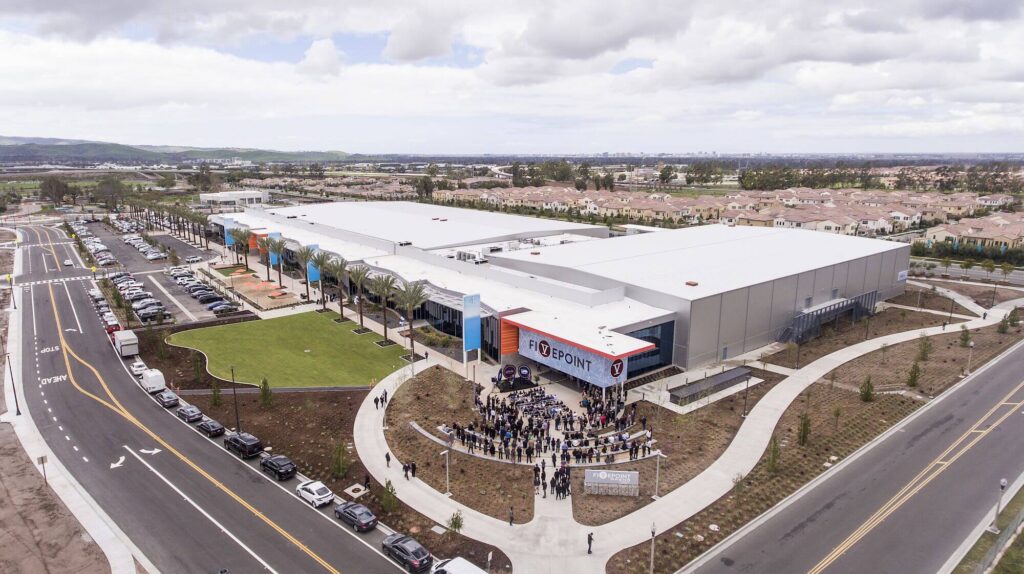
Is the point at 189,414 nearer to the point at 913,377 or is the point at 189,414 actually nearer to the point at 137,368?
the point at 137,368

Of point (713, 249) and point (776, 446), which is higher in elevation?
point (713, 249)

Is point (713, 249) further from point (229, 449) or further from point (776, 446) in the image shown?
point (229, 449)

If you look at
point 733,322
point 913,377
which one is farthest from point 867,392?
point 733,322

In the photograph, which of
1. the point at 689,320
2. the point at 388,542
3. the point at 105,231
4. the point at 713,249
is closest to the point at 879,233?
the point at 713,249

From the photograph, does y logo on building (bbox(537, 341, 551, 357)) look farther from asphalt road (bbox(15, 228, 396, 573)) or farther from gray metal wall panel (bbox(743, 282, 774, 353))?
asphalt road (bbox(15, 228, 396, 573))

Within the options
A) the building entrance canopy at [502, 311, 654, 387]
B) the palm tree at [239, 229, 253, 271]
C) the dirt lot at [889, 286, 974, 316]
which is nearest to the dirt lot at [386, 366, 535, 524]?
the building entrance canopy at [502, 311, 654, 387]

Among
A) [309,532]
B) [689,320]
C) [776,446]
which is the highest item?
[689,320]

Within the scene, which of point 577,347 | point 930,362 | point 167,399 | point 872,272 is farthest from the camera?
point 872,272
